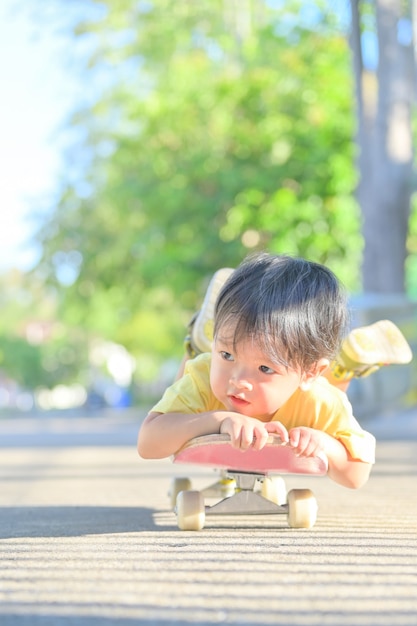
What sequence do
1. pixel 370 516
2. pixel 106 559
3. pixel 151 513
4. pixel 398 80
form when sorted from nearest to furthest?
pixel 106 559
pixel 370 516
pixel 151 513
pixel 398 80

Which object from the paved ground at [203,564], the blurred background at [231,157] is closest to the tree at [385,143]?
the blurred background at [231,157]

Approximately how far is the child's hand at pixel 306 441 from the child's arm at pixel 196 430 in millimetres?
81

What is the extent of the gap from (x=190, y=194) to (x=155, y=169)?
146 centimetres

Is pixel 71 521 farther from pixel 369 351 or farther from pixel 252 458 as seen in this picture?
pixel 369 351

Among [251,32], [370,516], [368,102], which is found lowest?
[370,516]

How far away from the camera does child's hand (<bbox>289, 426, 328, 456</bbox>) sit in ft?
13.2

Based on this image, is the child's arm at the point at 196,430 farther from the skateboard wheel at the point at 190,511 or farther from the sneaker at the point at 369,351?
the sneaker at the point at 369,351

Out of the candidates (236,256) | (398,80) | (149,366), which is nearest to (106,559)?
(398,80)

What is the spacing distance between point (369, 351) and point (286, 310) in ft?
3.43

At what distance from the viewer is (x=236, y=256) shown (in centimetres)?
2808

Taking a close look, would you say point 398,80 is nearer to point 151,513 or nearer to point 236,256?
point 236,256

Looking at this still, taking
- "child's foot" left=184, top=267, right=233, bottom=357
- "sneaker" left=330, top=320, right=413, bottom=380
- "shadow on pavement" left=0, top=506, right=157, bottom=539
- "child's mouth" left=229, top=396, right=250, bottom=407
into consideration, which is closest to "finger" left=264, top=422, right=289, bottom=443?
"child's mouth" left=229, top=396, right=250, bottom=407

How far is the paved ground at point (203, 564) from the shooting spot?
256cm

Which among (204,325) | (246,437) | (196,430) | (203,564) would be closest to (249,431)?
(246,437)
